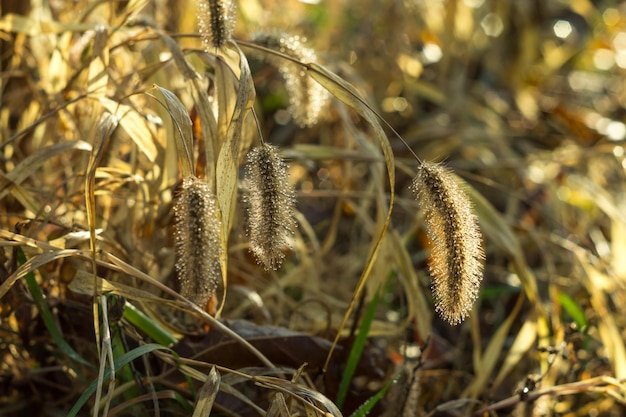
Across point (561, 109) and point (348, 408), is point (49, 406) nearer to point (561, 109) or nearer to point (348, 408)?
point (348, 408)

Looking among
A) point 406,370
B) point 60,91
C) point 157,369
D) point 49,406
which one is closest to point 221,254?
point 157,369

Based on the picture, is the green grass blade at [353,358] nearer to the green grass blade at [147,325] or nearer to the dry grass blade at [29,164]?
the green grass blade at [147,325]

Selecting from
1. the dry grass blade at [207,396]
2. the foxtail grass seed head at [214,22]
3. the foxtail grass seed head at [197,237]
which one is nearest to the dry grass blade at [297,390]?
the dry grass blade at [207,396]

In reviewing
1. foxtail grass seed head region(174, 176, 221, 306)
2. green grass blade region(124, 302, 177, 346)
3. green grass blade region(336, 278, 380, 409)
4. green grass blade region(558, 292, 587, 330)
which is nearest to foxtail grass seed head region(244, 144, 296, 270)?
foxtail grass seed head region(174, 176, 221, 306)

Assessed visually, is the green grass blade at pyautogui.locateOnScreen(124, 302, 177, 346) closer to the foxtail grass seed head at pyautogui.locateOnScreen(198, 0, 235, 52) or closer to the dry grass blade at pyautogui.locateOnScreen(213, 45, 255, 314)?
the dry grass blade at pyautogui.locateOnScreen(213, 45, 255, 314)

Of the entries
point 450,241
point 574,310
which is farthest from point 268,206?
point 574,310

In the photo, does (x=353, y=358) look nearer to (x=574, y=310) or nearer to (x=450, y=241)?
(x=450, y=241)
